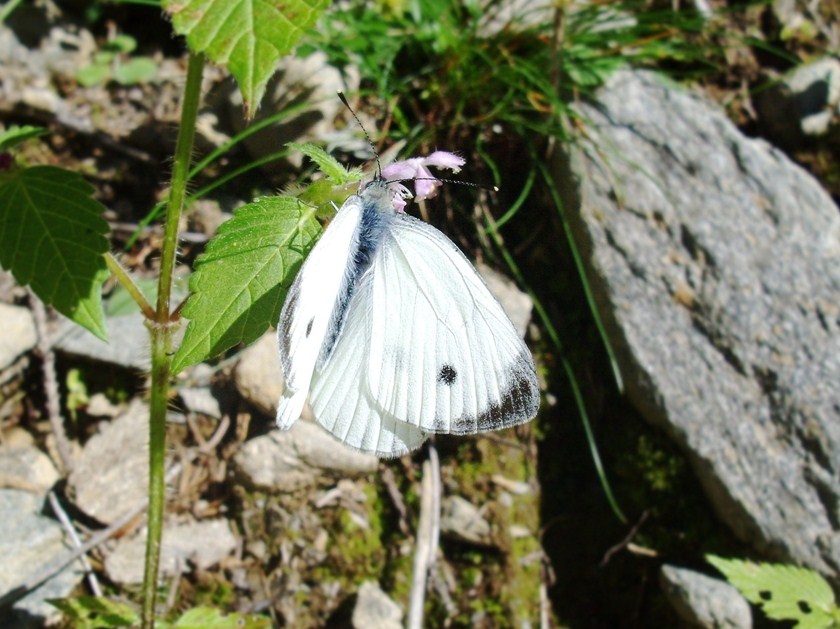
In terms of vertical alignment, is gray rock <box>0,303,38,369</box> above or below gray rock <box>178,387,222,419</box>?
above

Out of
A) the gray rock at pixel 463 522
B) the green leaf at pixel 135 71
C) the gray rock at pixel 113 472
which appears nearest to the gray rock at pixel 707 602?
the gray rock at pixel 463 522

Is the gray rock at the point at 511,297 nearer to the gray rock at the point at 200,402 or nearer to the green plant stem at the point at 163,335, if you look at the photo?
the gray rock at the point at 200,402

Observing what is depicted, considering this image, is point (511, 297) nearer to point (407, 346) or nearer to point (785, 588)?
point (785, 588)

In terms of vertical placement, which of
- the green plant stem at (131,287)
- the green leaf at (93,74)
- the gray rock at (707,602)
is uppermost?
the green leaf at (93,74)

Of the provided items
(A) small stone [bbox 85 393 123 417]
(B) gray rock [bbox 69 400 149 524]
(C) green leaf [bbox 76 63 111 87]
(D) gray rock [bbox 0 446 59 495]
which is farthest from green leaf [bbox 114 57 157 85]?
(D) gray rock [bbox 0 446 59 495]

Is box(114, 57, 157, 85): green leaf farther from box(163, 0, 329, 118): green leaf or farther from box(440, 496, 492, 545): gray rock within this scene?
box(163, 0, 329, 118): green leaf

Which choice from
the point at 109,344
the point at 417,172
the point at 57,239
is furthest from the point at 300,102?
the point at 417,172
